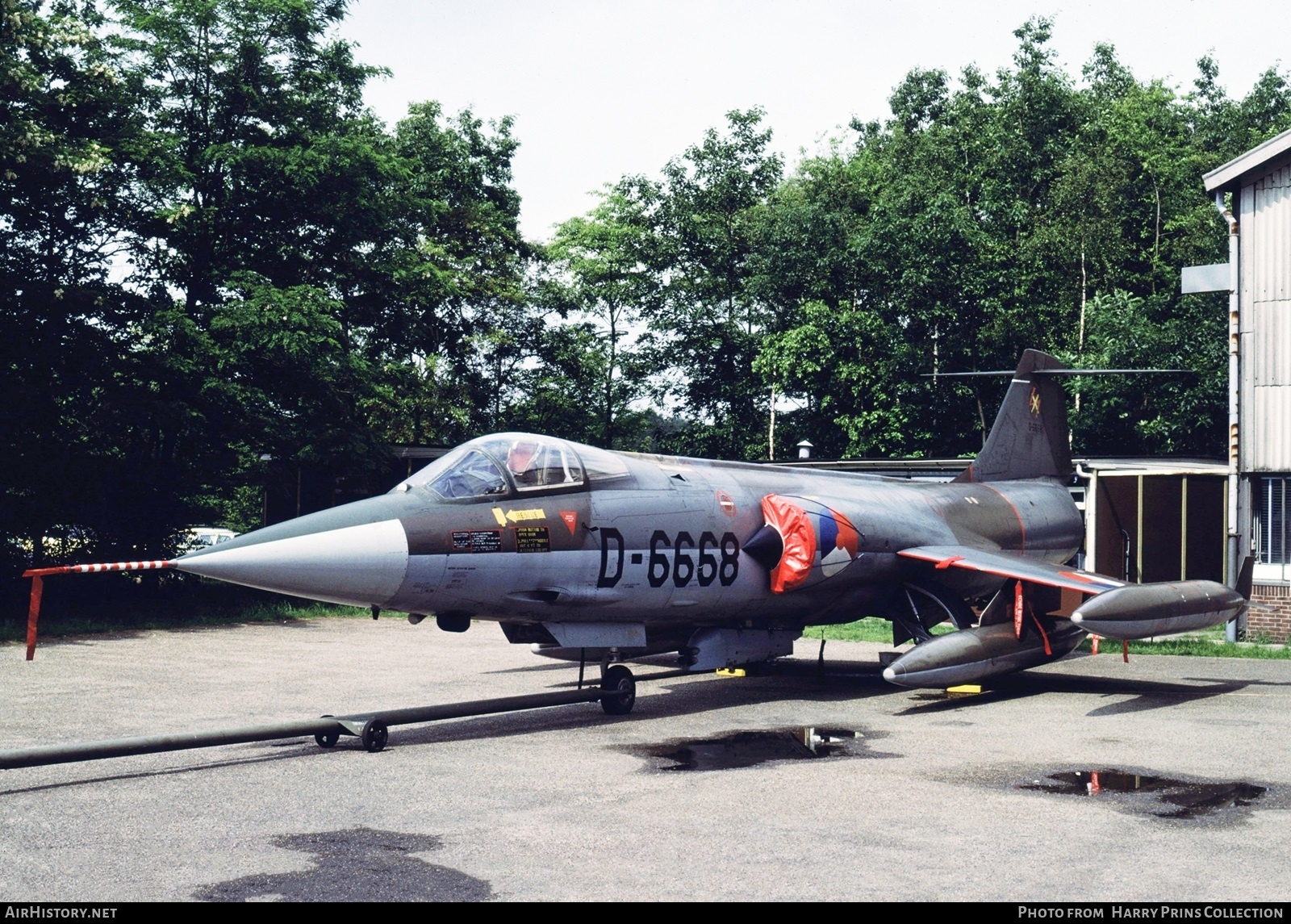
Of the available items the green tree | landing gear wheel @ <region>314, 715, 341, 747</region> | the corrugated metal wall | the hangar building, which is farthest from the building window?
the green tree

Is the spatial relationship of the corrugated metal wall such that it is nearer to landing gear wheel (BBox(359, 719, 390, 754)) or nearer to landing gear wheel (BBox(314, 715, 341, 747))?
landing gear wheel (BBox(359, 719, 390, 754))

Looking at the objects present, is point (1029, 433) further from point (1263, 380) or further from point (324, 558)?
point (324, 558)

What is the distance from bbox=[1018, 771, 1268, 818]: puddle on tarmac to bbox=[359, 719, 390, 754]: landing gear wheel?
Result: 5.55 m

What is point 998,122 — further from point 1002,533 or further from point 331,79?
point 1002,533

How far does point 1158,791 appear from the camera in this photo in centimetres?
948

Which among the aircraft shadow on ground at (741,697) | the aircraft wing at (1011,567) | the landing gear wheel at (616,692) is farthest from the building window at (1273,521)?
the landing gear wheel at (616,692)

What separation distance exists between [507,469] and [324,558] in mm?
2297

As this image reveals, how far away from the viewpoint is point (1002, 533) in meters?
18.3

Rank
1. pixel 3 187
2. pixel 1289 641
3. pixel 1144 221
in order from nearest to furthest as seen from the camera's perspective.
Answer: pixel 1289 641, pixel 3 187, pixel 1144 221

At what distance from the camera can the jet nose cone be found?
10477 millimetres

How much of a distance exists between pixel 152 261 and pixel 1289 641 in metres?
26.0

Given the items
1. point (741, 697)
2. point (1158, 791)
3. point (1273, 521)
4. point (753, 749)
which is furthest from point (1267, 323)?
point (753, 749)

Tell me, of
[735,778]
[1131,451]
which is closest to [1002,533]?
[735,778]

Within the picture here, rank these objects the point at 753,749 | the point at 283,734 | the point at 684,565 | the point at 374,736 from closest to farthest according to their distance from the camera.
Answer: the point at 283,734 → the point at 374,736 → the point at 753,749 → the point at 684,565
